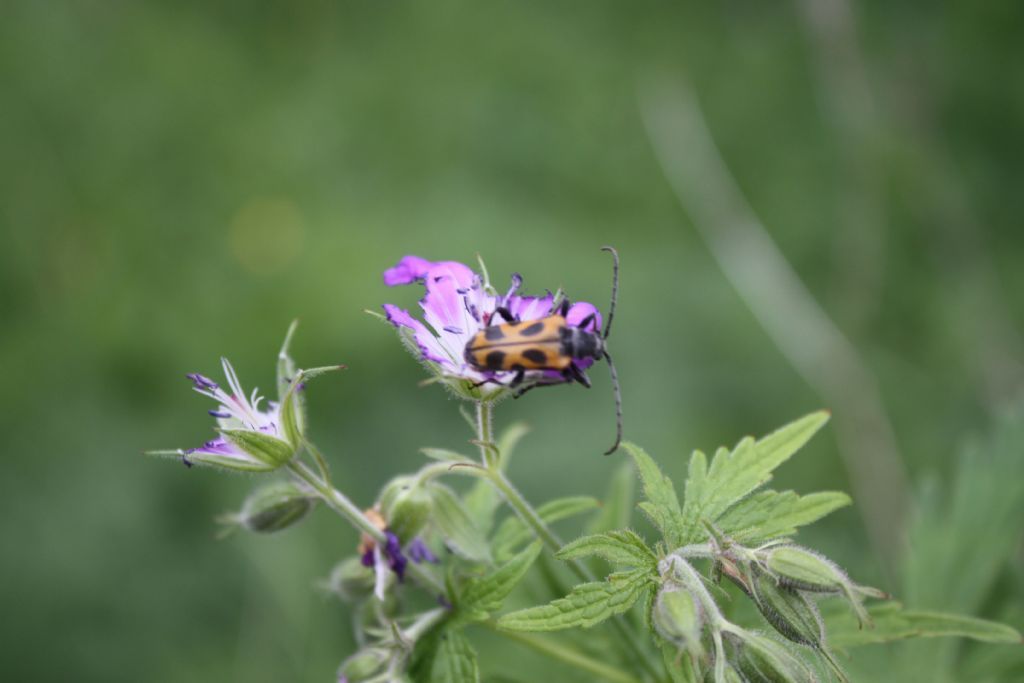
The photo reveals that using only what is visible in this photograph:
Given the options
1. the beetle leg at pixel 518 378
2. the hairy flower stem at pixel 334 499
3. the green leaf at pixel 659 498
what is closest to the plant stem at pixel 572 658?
the hairy flower stem at pixel 334 499

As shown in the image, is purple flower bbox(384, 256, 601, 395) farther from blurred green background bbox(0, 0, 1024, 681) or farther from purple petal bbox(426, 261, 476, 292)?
blurred green background bbox(0, 0, 1024, 681)

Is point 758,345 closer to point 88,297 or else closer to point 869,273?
point 869,273

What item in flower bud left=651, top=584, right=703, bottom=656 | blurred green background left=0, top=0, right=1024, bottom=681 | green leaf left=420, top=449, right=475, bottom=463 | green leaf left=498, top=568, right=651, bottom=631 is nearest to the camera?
flower bud left=651, top=584, right=703, bottom=656

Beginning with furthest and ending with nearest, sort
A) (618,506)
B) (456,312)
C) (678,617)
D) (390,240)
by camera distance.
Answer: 1. (390,240)
2. (618,506)
3. (456,312)
4. (678,617)

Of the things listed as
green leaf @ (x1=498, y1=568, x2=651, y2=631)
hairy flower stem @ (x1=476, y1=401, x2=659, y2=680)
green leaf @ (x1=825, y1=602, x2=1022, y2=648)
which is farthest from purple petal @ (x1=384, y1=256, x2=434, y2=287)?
green leaf @ (x1=825, y1=602, x2=1022, y2=648)

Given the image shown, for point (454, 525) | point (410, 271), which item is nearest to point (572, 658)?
point (454, 525)

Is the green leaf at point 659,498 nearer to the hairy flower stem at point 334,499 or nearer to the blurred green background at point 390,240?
→ the hairy flower stem at point 334,499

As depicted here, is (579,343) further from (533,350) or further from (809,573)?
(809,573)
